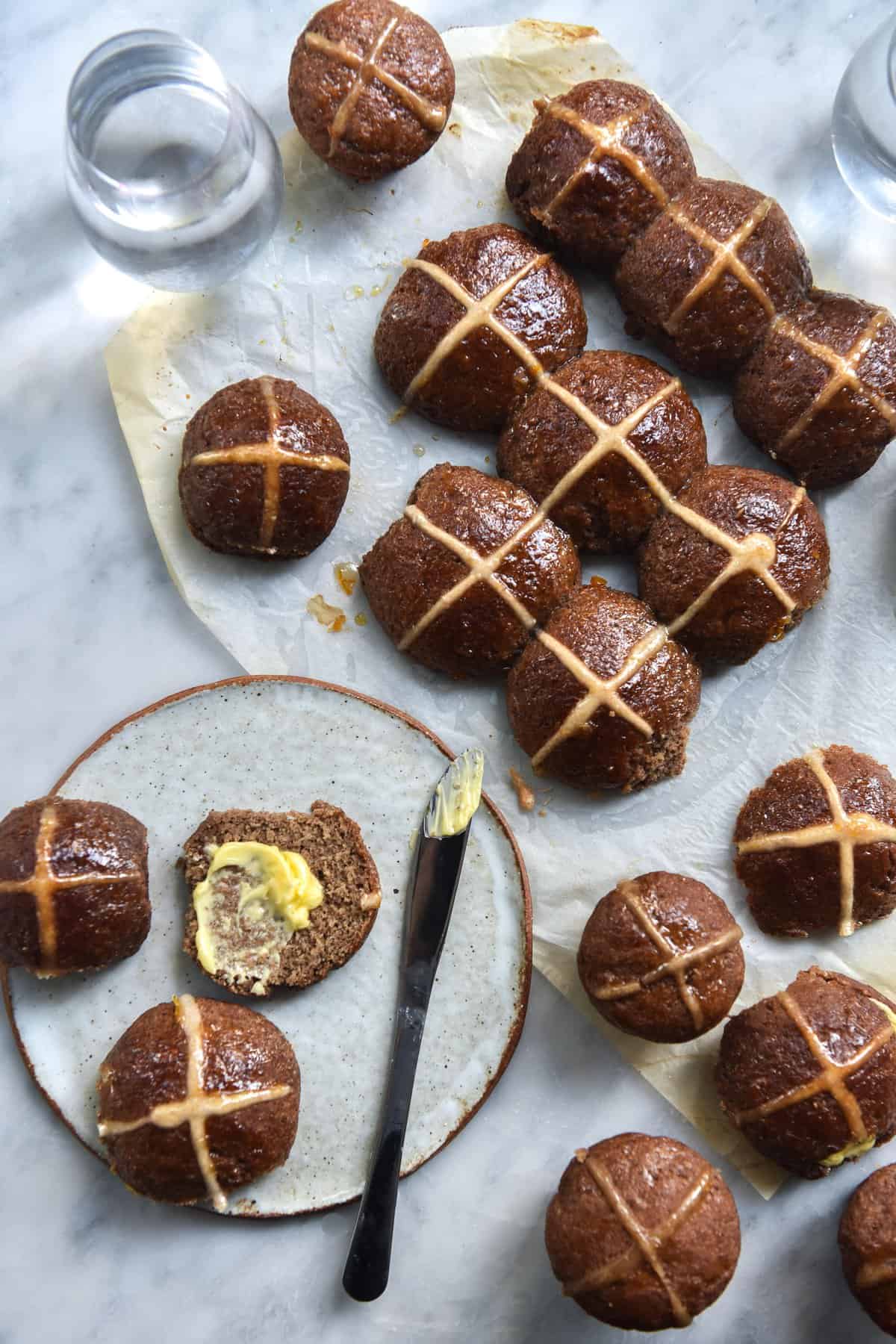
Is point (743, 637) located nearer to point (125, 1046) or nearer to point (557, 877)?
point (557, 877)

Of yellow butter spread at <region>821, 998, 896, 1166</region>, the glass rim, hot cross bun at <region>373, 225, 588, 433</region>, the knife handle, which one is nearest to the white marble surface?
the knife handle

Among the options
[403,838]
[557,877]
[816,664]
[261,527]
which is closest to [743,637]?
[816,664]

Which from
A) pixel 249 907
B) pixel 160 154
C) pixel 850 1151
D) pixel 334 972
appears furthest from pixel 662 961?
pixel 160 154

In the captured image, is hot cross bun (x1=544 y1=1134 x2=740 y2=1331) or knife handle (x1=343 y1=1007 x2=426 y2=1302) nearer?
hot cross bun (x1=544 y1=1134 x2=740 y2=1331)

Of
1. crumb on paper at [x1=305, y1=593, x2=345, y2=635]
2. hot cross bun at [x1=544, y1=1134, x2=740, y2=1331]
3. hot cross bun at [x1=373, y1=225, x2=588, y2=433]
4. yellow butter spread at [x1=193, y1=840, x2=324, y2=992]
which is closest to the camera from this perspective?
hot cross bun at [x1=544, y1=1134, x2=740, y2=1331]

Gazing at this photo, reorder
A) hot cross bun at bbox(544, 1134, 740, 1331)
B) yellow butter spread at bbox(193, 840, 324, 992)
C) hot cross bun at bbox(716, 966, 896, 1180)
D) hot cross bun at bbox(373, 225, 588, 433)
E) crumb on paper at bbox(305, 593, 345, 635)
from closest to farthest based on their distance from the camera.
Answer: hot cross bun at bbox(544, 1134, 740, 1331) → hot cross bun at bbox(716, 966, 896, 1180) → yellow butter spread at bbox(193, 840, 324, 992) → hot cross bun at bbox(373, 225, 588, 433) → crumb on paper at bbox(305, 593, 345, 635)

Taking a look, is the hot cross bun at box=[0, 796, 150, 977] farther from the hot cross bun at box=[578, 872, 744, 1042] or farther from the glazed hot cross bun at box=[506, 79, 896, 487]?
the glazed hot cross bun at box=[506, 79, 896, 487]

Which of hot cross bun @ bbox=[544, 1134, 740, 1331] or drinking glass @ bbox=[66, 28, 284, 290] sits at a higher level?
drinking glass @ bbox=[66, 28, 284, 290]
